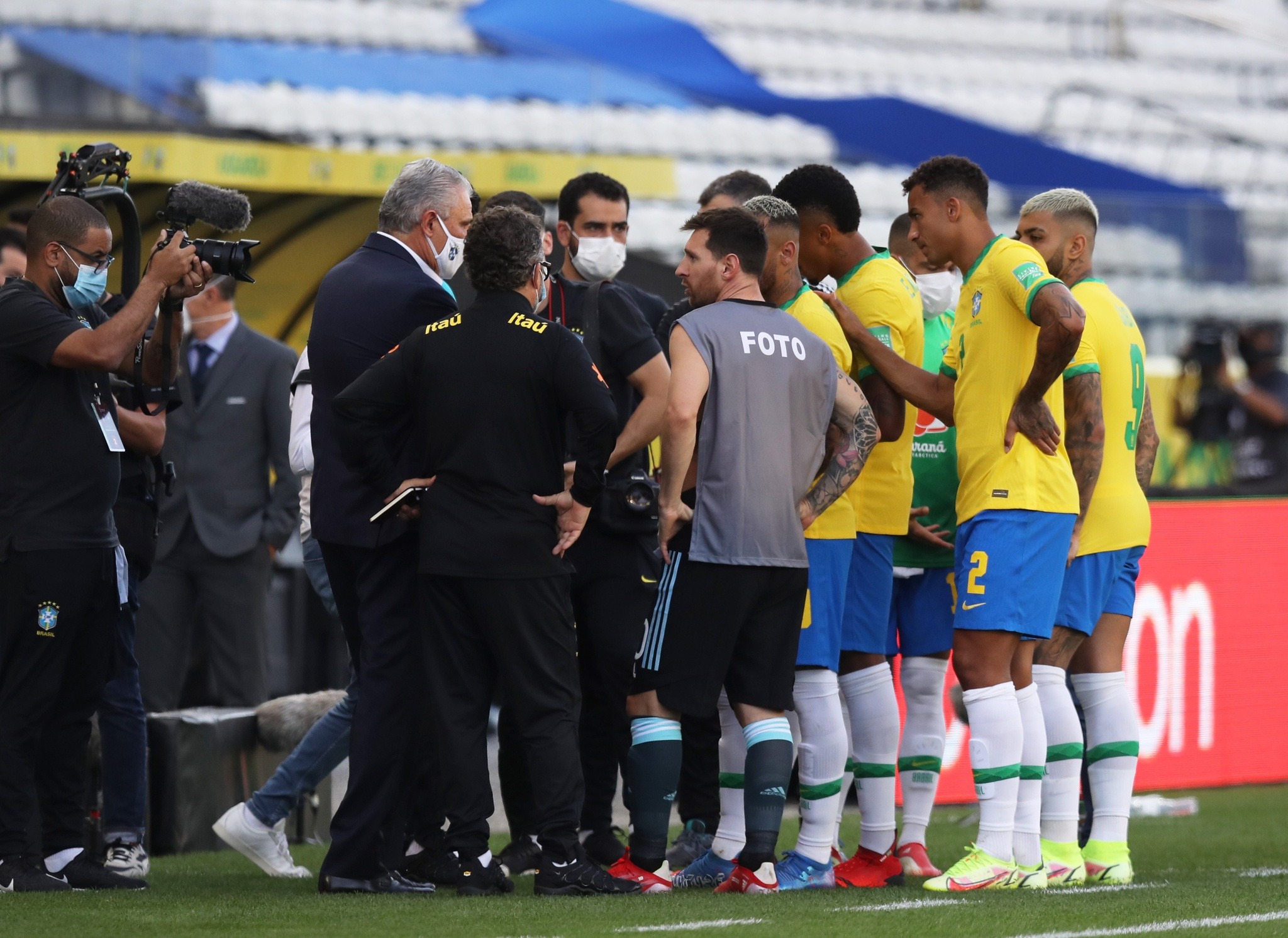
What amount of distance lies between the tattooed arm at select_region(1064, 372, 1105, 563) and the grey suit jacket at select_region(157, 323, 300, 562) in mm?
3415

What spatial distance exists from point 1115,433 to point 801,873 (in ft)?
5.63

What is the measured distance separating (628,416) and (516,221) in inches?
37.6

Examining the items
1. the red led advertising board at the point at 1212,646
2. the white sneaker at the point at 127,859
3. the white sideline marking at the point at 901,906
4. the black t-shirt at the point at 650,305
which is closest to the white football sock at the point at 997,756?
the white sideline marking at the point at 901,906

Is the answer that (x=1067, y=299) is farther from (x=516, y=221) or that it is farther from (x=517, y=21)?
(x=517, y=21)

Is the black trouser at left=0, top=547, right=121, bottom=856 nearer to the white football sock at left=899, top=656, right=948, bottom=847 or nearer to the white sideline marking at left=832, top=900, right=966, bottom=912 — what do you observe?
the white sideline marking at left=832, top=900, right=966, bottom=912

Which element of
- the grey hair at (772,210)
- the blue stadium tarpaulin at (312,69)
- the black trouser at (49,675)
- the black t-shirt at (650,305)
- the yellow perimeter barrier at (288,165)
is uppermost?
the blue stadium tarpaulin at (312,69)

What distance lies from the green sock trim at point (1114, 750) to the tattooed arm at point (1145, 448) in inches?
33.4

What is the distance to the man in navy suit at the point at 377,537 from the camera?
17.0 feet

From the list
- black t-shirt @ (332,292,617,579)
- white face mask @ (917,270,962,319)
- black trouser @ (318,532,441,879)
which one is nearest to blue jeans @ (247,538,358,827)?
black trouser @ (318,532,441,879)

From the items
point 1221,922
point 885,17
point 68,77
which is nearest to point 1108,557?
point 1221,922

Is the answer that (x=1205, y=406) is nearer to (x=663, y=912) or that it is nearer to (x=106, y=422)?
(x=663, y=912)

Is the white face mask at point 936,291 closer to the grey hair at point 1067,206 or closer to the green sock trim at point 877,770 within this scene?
the grey hair at point 1067,206

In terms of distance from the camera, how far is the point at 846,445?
5.44m

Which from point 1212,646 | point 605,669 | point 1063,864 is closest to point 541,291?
point 605,669
